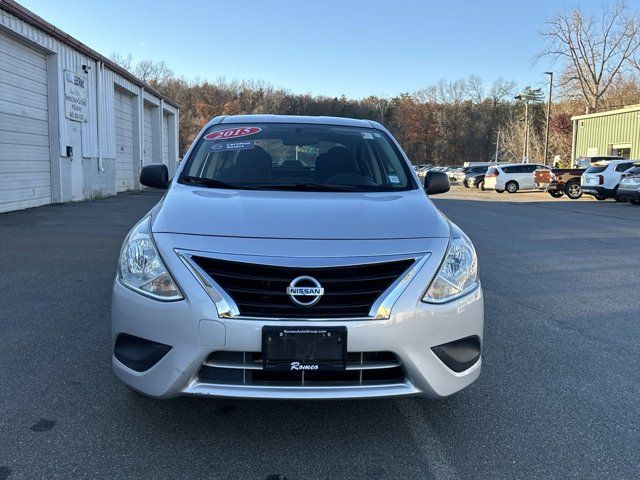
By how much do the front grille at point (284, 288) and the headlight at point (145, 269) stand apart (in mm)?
191

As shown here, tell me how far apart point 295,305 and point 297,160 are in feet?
6.33

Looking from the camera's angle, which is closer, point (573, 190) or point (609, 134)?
point (573, 190)

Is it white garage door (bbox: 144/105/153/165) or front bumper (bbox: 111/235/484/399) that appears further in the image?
white garage door (bbox: 144/105/153/165)

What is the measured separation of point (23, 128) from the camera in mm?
13938

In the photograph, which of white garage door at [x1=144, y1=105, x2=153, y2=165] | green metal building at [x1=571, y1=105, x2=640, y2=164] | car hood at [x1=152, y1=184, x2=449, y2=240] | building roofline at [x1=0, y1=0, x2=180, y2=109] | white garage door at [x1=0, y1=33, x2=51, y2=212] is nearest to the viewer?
car hood at [x1=152, y1=184, x2=449, y2=240]

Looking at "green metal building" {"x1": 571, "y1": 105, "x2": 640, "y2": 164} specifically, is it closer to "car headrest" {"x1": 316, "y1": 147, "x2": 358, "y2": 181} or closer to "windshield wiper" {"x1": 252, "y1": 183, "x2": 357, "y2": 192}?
"car headrest" {"x1": 316, "y1": 147, "x2": 358, "y2": 181}

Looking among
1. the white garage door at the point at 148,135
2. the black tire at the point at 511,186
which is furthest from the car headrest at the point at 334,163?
the black tire at the point at 511,186

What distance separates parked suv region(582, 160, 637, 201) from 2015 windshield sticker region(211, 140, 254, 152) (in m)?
21.6

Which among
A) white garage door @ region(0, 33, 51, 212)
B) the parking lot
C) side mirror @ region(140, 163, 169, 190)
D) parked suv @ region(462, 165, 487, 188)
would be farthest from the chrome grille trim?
parked suv @ region(462, 165, 487, 188)

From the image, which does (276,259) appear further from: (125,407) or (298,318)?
(125,407)

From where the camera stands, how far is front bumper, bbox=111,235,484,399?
2453 mm

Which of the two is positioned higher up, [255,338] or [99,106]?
[99,106]

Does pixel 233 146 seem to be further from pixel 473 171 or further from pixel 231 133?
pixel 473 171

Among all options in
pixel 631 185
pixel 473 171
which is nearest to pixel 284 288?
pixel 631 185
